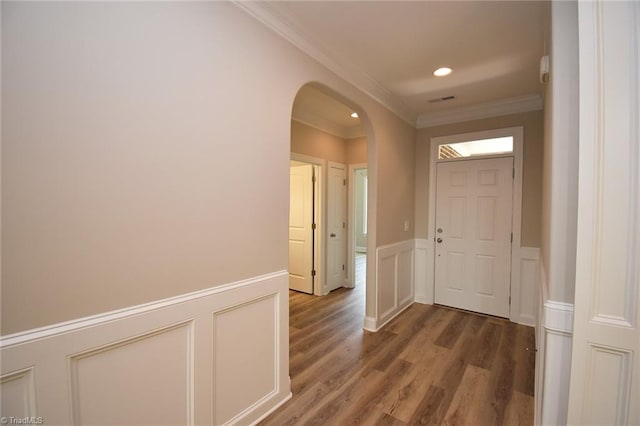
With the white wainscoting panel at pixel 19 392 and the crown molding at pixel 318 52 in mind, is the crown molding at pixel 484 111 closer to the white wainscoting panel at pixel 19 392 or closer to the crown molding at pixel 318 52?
the crown molding at pixel 318 52

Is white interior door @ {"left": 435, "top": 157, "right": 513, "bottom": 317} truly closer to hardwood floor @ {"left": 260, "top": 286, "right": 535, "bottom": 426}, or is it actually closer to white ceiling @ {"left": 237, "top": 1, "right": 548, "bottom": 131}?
hardwood floor @ {"left": 260, "top": 286, "right": 535, "bottom": 426}

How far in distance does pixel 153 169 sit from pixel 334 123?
3.44 m

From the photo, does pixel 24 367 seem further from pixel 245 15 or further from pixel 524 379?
pixel 524 379

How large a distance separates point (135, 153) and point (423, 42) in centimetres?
212

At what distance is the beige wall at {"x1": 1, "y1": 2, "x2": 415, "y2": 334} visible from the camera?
0.94 m

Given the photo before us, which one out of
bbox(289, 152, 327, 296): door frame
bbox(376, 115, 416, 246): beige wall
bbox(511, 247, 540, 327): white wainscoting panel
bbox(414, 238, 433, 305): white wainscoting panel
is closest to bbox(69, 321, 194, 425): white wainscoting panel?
bbox(376, 115, 416, 246): beige wall

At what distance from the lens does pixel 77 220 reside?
1047 mm

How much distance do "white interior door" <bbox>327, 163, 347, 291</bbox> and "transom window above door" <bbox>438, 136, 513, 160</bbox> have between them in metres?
1.54

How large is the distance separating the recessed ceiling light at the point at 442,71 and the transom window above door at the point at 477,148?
130 centimetres

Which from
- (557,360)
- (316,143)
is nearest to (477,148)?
(316,143)

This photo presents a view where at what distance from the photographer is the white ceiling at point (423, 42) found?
1.79m

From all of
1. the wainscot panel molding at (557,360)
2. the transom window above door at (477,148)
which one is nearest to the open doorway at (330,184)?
the transom window above door at (477,148)

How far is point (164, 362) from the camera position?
1.34 m

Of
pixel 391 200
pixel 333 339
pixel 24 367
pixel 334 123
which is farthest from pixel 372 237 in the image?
pixel 24 367
